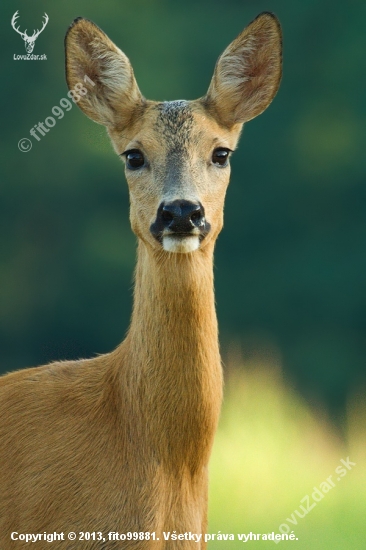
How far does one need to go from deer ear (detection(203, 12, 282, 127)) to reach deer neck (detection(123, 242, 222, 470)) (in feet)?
3.48

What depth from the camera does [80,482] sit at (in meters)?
6.13

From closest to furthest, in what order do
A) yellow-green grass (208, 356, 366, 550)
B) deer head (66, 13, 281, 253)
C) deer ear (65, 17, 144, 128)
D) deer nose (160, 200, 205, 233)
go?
deer nose (160, 200, 205, 233), deer head (66, 13, 281, 253), deer ear (65, 17, 144, 128), yellow-green grass (208, 356, 366, 550)

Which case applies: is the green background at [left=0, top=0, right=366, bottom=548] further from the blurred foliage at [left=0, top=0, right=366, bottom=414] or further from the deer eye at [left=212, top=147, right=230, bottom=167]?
the deer eye at [left=212, top=147, right=230, bottom=167]

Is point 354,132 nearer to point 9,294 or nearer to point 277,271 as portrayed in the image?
point 277,271

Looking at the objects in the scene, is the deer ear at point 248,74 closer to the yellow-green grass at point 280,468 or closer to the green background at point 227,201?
the yellow-green grass at point 280,468

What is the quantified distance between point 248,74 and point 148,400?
2.16 meters

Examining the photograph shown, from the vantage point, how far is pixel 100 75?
6.93 metres

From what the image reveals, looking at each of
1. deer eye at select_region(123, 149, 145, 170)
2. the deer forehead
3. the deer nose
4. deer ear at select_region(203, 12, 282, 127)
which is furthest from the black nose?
deer ear at select_region(203, 12, 282, 127)

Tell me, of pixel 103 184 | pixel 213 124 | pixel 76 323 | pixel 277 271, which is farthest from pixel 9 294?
pixel 213 124

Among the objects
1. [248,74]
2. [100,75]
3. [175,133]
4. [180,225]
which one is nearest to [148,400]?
[180,225]

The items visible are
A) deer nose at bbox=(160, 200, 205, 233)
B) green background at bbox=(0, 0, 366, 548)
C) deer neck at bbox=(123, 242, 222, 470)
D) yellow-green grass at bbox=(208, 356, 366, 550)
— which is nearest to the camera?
deer nose at bbox=(160, 200, 205, 233)

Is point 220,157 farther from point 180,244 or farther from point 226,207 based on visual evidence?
point 226,207

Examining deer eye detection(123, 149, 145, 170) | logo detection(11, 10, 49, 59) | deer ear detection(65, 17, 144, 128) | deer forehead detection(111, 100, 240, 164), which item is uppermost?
logo detection(11, 10, 49, 59)

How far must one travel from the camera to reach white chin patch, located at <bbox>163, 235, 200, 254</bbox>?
5844 millimetres
